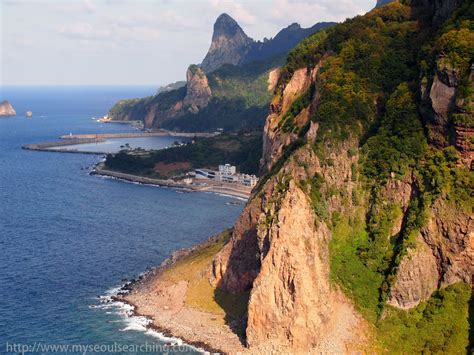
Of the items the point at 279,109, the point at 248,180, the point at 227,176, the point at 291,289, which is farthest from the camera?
the point at 227,176

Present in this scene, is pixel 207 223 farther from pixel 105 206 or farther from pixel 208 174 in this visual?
pixel 208 174

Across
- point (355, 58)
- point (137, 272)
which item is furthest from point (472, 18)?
point (137, 272)

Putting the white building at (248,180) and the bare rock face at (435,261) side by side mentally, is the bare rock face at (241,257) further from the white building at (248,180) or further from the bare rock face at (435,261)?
the white building at (248,180)

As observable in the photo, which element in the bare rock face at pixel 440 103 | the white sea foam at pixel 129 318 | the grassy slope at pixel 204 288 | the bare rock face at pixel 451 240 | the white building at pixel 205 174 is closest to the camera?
the bare rock face at pixel 451 240

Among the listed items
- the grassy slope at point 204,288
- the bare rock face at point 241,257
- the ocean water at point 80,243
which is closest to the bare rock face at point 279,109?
the bare rock face at point 241,257

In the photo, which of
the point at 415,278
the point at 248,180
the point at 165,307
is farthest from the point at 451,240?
the point at 248,180

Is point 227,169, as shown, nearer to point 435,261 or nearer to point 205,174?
point 205,174
